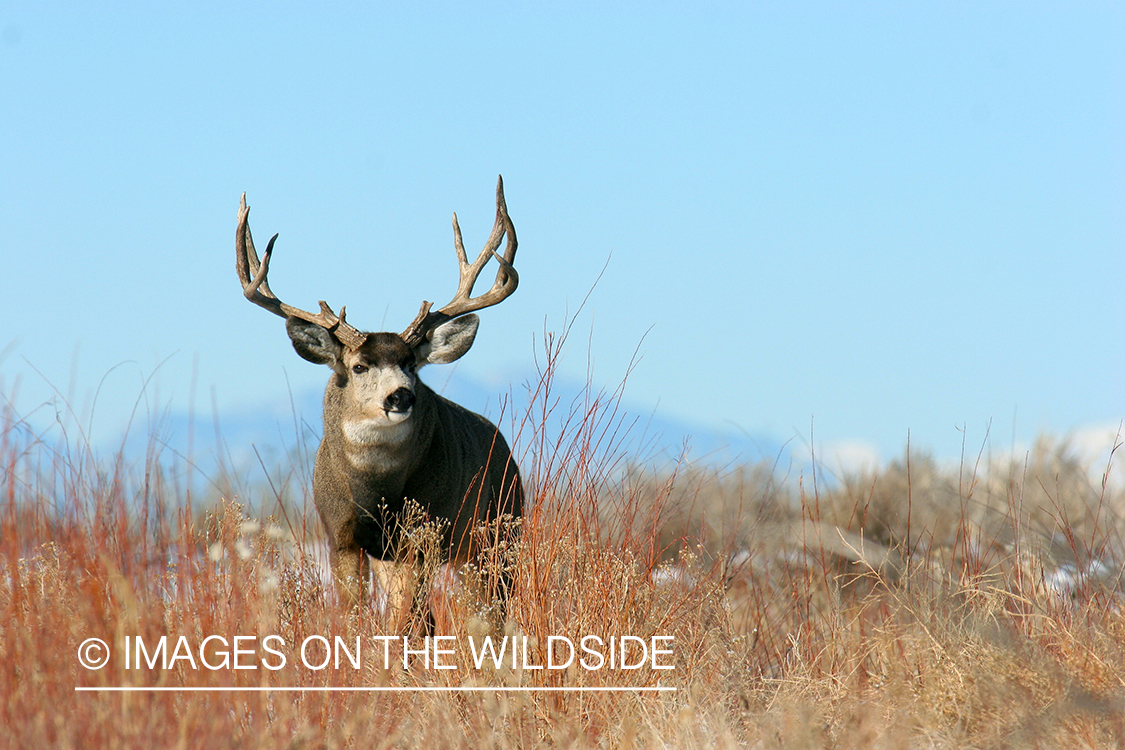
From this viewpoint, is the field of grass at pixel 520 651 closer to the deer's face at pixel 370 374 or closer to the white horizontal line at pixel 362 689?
the white horizontal line at pixel 362 689

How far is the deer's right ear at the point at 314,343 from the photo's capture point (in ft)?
23.3

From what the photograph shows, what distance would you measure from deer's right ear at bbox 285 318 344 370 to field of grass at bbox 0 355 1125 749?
2.91ft

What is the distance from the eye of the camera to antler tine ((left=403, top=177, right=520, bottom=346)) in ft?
24.1

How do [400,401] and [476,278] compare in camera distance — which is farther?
[476,278]

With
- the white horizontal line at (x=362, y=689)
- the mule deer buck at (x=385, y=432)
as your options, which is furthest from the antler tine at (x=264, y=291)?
the white horizontal line at (x=362, y=689)

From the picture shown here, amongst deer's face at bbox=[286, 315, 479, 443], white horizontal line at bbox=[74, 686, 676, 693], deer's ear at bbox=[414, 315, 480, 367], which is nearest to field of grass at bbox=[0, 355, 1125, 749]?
white horizontal line at bbox=[74, 686, 676, 693]

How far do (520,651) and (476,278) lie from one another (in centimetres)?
280

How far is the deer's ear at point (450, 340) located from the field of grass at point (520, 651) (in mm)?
1296

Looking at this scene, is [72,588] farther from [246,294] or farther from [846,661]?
[846,661]

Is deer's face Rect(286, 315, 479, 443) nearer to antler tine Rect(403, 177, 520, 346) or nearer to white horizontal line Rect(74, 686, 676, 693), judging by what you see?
antler tine Rect(403, 177, 520, 346)

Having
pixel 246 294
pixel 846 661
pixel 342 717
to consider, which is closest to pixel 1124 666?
pixel 846 661

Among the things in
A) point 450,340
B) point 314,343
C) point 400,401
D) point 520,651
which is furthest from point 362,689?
point 450,340

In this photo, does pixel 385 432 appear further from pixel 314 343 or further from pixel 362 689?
pixel 362 689

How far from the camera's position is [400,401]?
266 inches
